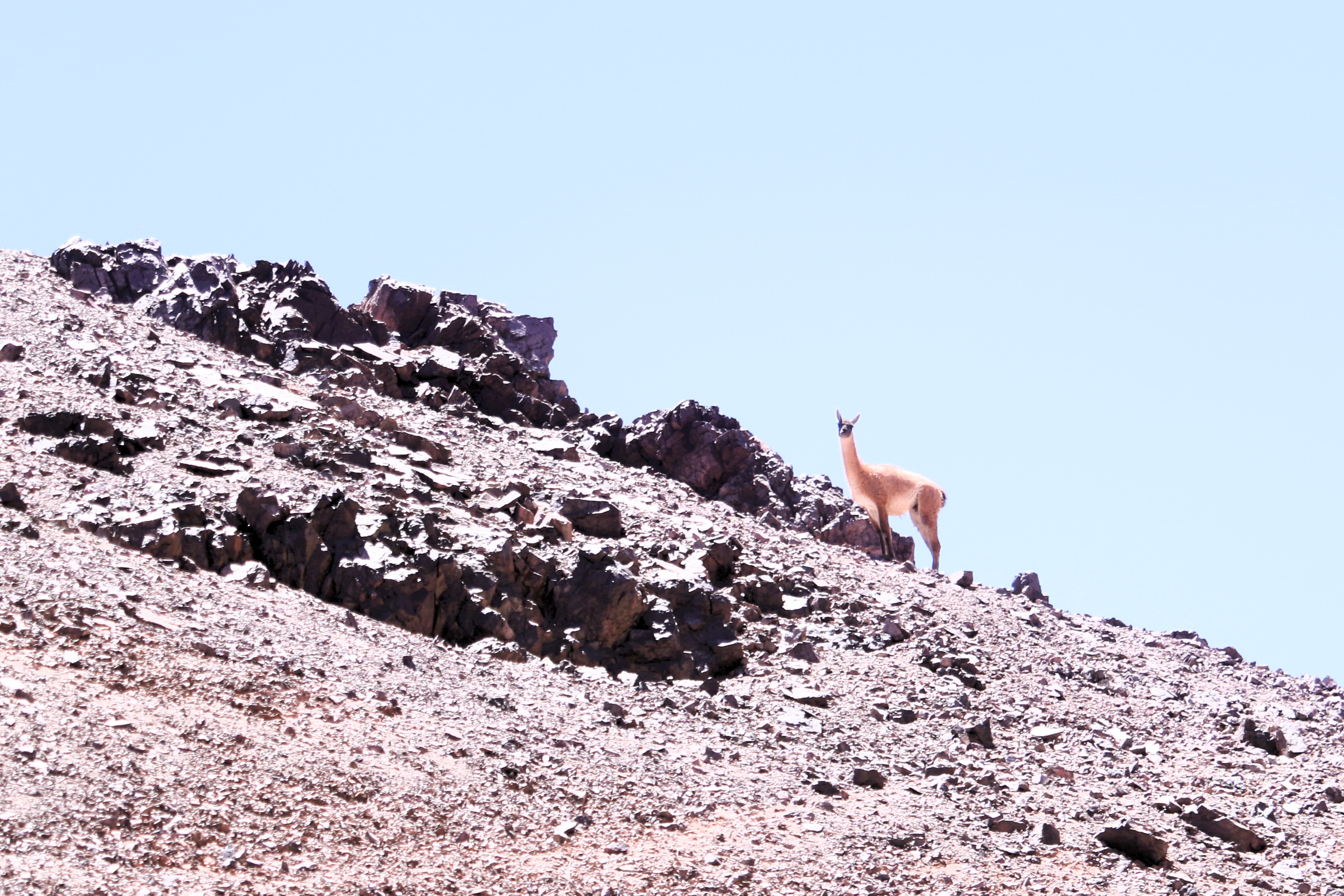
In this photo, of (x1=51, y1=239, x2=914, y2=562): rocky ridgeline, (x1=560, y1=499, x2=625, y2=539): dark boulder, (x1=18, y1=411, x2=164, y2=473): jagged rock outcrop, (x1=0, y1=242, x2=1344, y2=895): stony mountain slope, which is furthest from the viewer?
(x1=51, y1=239, x2=914, y2=562): rocky ridgeline

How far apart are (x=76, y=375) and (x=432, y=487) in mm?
6041

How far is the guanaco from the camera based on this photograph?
92.2ft

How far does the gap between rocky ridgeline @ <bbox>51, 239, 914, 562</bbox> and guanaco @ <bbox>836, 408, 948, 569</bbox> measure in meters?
0.52

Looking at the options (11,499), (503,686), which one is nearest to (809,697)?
(503,686)

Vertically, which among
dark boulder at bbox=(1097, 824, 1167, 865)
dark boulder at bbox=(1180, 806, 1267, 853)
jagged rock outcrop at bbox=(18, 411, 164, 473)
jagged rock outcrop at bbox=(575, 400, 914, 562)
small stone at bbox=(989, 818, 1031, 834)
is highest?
jagged rock outcrop at bbox=(575, 400, 914, 562)

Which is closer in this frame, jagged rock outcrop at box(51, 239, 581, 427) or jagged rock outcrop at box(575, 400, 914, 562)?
jagged rock outcrop at box(51, 239, 581, 427)

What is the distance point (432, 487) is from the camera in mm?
19078

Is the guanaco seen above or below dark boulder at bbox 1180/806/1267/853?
above

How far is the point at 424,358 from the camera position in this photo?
88.9 ft

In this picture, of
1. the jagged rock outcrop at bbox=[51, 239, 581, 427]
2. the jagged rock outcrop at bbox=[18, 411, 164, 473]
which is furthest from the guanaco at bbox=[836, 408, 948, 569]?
the jagged rock outcrop at bbox=[18, 411, 164, 473]

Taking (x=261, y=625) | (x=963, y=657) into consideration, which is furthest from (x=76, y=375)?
(x=963, y=657)

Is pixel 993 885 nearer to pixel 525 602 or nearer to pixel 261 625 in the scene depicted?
pixel 525 602

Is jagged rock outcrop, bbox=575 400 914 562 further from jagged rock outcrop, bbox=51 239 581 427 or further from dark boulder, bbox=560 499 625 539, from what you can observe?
dark boulder, bbox=560 499 625 539

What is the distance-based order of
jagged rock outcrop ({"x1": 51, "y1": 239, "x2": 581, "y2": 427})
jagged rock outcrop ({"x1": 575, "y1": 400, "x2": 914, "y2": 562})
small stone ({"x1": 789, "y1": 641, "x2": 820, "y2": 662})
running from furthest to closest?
jagged rock outcrop ({"x1": 575, "y1": 400, "x2": 914, "y2": 562}), jagged rock outcrop ({"x1": 51, "y1": 239, "x2": 581, "y2": 427}), small stone ({"x1": 789, "y1": 641, "x2": 820, "y2": 662})
